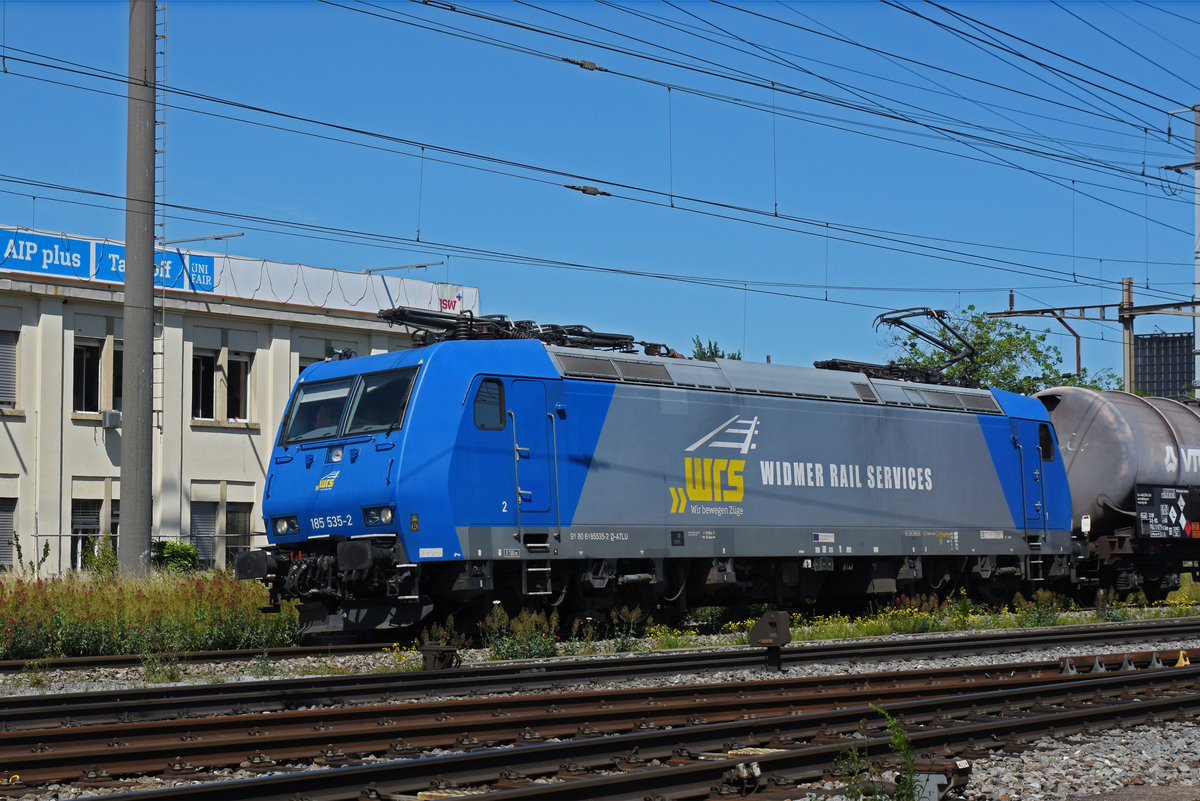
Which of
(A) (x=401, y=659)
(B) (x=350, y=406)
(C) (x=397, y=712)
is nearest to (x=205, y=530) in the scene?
(B) (x=350, y=406)

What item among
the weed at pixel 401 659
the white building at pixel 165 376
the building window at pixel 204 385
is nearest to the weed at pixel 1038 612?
the weed at pixel 401 659

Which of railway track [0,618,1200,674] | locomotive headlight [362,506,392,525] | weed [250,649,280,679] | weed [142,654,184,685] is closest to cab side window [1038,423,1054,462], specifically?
railway track [0,618,1200,674]

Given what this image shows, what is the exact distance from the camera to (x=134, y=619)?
17.3 metres

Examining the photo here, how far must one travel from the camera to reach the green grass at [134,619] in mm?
16000

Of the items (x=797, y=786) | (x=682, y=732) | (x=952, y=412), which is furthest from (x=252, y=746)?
(x=952, y=412)

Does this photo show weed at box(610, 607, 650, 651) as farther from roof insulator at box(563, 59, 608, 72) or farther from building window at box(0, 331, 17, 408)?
building window at box(0, 331, 17, 408)

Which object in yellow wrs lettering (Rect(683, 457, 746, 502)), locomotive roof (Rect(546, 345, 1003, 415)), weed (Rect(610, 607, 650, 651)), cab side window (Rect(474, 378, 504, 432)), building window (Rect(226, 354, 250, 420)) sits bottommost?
weed (Rect(610, 607, 650, 651))

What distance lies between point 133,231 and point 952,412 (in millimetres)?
13501

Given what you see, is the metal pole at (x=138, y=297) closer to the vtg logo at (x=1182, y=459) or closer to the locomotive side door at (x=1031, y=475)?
the locomotive side door at (x=1031, y=475)

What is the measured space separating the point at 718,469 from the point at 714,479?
159mm

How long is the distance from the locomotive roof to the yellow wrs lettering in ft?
3.36

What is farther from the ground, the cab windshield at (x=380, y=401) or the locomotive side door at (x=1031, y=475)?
the cab windshield at (x=380, y=401)

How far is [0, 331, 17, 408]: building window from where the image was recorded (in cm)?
3142

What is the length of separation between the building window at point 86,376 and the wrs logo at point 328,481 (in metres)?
18.6
